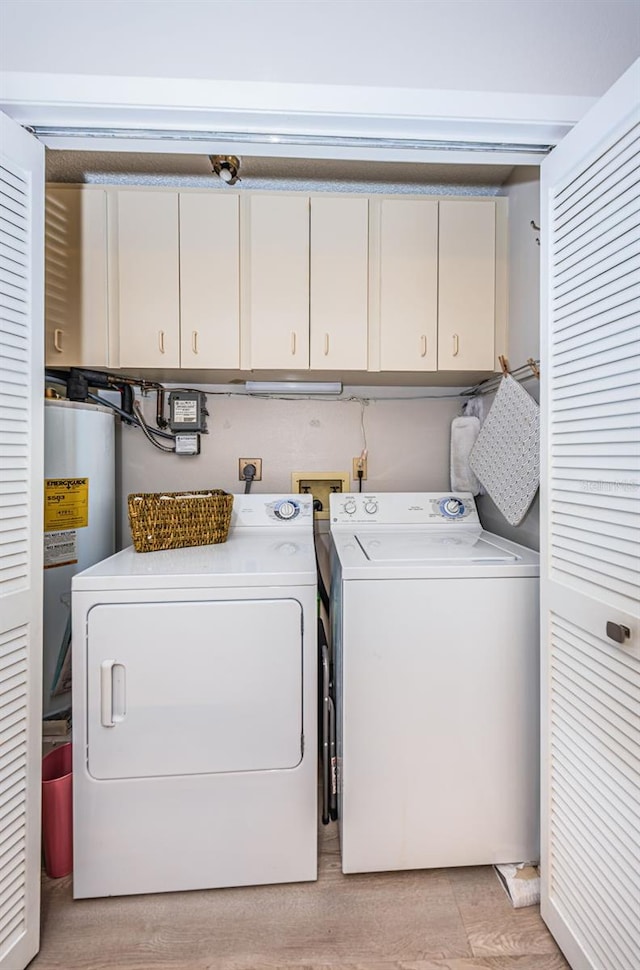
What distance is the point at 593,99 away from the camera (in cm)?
113

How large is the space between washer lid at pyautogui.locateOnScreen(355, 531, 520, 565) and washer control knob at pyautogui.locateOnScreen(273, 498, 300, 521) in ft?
1.01

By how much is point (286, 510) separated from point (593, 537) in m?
1.23

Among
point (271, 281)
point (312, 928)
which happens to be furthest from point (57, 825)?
point (271, 281)

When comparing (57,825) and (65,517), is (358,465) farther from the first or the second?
(57,825)

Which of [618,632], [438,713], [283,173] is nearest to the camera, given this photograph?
[618,632]

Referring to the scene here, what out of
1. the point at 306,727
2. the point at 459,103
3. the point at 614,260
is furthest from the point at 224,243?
the point at 306,727

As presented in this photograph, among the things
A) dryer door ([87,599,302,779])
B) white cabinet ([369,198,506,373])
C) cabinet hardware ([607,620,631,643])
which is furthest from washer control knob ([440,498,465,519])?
cabinet hardware ([607,620,631,643])

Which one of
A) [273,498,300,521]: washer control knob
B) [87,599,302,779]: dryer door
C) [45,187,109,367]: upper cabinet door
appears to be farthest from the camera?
[273,498,300,521]: washer control knob

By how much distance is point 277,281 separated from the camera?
1825mm

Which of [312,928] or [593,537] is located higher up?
[593,537]

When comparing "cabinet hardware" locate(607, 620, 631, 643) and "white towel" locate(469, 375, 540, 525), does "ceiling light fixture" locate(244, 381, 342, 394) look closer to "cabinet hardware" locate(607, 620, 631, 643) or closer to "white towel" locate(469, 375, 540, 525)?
"white towel" locate(469, 375, 540, 525)

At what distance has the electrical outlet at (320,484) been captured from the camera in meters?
2.19

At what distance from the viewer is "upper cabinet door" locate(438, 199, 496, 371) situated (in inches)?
73.0

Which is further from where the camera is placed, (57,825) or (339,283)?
(339,283)
